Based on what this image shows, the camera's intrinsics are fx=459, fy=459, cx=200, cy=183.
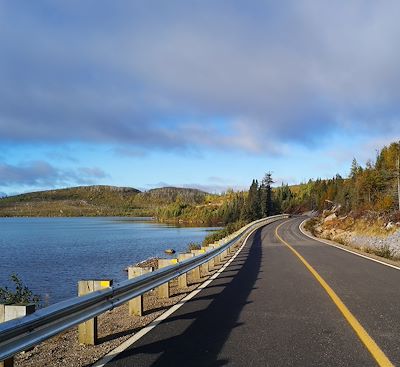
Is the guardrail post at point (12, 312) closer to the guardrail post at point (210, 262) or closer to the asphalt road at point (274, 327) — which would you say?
the asphalt road at point (274, 327)

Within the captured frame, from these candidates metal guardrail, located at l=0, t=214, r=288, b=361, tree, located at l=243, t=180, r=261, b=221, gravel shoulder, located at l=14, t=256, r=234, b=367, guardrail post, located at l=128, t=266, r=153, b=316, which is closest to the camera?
metal guardrail, located at l=0, t=214, r=288, b=361

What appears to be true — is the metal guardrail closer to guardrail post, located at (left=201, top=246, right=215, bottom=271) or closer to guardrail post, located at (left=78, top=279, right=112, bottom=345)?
Answer: guardrail post, located at (left=78, top=279, right=112, bottom=345)

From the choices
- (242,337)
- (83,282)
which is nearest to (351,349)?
(242,337)

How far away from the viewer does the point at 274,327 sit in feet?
21.9

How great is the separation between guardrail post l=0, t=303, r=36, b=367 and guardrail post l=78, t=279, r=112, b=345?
5.24 feet

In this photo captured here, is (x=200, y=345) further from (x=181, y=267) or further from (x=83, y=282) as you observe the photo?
(x=181, y=267)

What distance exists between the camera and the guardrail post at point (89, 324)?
609cm

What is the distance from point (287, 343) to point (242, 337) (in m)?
0.63

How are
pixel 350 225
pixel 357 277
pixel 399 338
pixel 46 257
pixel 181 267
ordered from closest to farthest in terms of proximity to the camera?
1. pixel 399 338
2. pixel 181 267
3. pixel 357 277
4. pixel 46 257
5. pixel 350 225

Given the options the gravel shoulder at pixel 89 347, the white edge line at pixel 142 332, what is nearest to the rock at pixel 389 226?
the white edge line at pixel 142 332

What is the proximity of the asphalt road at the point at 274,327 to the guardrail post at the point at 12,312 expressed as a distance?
46.7 inches

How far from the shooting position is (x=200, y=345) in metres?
5.76

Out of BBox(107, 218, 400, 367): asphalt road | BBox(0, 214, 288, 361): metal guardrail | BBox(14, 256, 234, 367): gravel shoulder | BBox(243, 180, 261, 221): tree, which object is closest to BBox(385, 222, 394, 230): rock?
BBox(107, 218, 400, 367): asphalt road

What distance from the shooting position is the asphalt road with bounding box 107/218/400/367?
17.2ft
